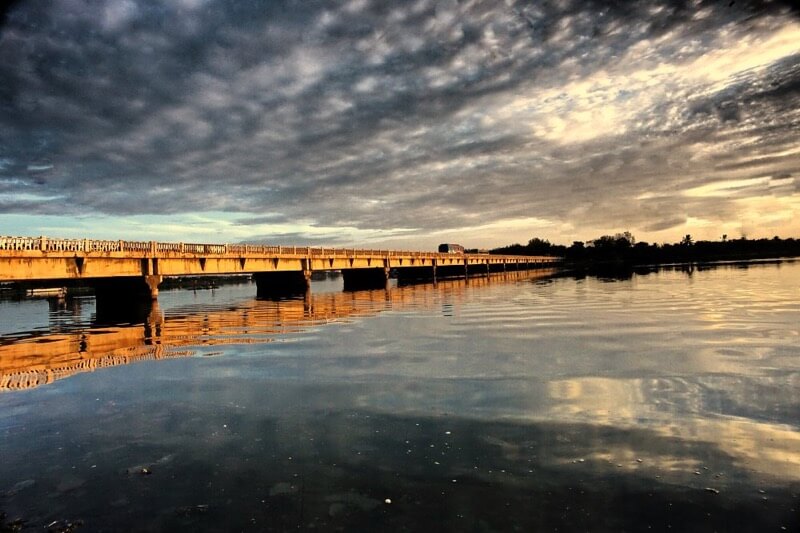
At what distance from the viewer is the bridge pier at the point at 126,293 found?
39250 millimetres

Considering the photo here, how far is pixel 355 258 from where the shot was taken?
70.9 m

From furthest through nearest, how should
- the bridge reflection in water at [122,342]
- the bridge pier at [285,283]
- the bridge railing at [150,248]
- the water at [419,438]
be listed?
the bridge pier at [285,283]
the bridge railing at [150,248]
the bridge reflection in water at [122,342]
the water at [419,438]

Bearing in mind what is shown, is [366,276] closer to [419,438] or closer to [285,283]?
[285,283]

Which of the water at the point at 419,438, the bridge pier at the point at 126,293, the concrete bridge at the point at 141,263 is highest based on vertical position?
the concrete bridge at the point at 141,263

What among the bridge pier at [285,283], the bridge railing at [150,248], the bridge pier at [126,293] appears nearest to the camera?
the bridge railing at [150,248]

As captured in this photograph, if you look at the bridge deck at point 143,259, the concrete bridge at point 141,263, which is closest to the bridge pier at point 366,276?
the concrete bridge at point 141,263

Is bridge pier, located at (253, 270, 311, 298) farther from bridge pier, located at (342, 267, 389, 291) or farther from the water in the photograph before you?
the water

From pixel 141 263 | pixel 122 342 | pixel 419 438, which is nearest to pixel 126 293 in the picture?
pixel 141 263

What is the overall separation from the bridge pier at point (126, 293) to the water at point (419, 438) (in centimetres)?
2606

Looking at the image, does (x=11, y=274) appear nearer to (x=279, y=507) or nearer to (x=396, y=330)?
(x=396, y=330)

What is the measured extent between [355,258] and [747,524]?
67.1 m

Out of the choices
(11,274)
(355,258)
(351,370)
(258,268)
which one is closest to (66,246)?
(11,274)

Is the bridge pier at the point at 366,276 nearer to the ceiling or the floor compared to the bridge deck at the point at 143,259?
nearer to the floor

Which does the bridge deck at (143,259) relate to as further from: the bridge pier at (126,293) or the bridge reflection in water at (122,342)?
the bridge reflection in water at (122,342)
